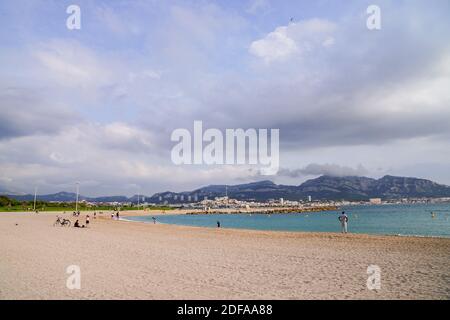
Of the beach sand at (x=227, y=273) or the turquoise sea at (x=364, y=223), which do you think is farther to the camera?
the turquoise sea at (x=364, y=223)

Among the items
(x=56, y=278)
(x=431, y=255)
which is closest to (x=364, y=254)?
(x=431, y=255)

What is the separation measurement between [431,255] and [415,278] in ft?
19.5

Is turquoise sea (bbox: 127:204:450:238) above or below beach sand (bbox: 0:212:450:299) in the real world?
below

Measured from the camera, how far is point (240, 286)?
9.91m

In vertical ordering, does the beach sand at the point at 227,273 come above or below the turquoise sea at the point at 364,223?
above

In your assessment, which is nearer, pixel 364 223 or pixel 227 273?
pixel 227 273

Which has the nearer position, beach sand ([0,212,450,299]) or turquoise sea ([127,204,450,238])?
beach sand ([0,212,450,299])

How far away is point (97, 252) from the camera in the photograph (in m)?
17.6

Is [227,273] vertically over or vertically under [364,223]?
over

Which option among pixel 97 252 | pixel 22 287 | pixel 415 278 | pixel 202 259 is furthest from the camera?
pixel 97 252
